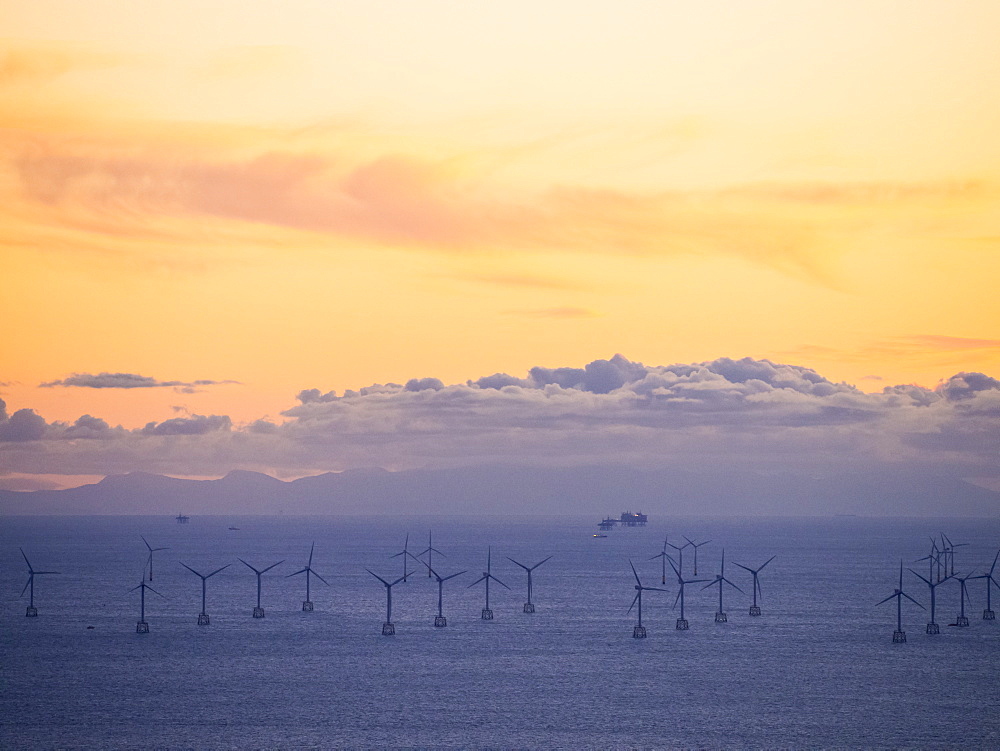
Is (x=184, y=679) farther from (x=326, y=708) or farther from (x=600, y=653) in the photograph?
(x=600, y=653)

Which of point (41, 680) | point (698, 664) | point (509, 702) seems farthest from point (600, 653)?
point (41, 680)

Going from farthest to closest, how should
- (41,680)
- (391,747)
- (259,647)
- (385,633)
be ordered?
(385,633)
(259,647)
(41,680)
(391,747)

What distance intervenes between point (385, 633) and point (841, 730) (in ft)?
288

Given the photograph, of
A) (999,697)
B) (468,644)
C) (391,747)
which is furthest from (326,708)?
(999,697)

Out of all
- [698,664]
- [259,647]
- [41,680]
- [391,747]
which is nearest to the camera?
[391,747]

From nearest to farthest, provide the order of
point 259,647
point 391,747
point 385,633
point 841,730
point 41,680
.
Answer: point 391,747 → point 841,730 → point 41,680 → point 259,647 → point 385,633

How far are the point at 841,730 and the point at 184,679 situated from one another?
3188 inches

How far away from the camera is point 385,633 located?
628ft

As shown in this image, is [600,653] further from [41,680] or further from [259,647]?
[41,680]

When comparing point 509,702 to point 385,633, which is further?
point 385,633

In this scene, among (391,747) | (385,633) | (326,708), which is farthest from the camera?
(385,633)

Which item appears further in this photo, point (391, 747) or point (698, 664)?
point (698, 664)

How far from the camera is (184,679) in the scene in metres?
149

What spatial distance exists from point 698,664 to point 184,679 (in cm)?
6954
